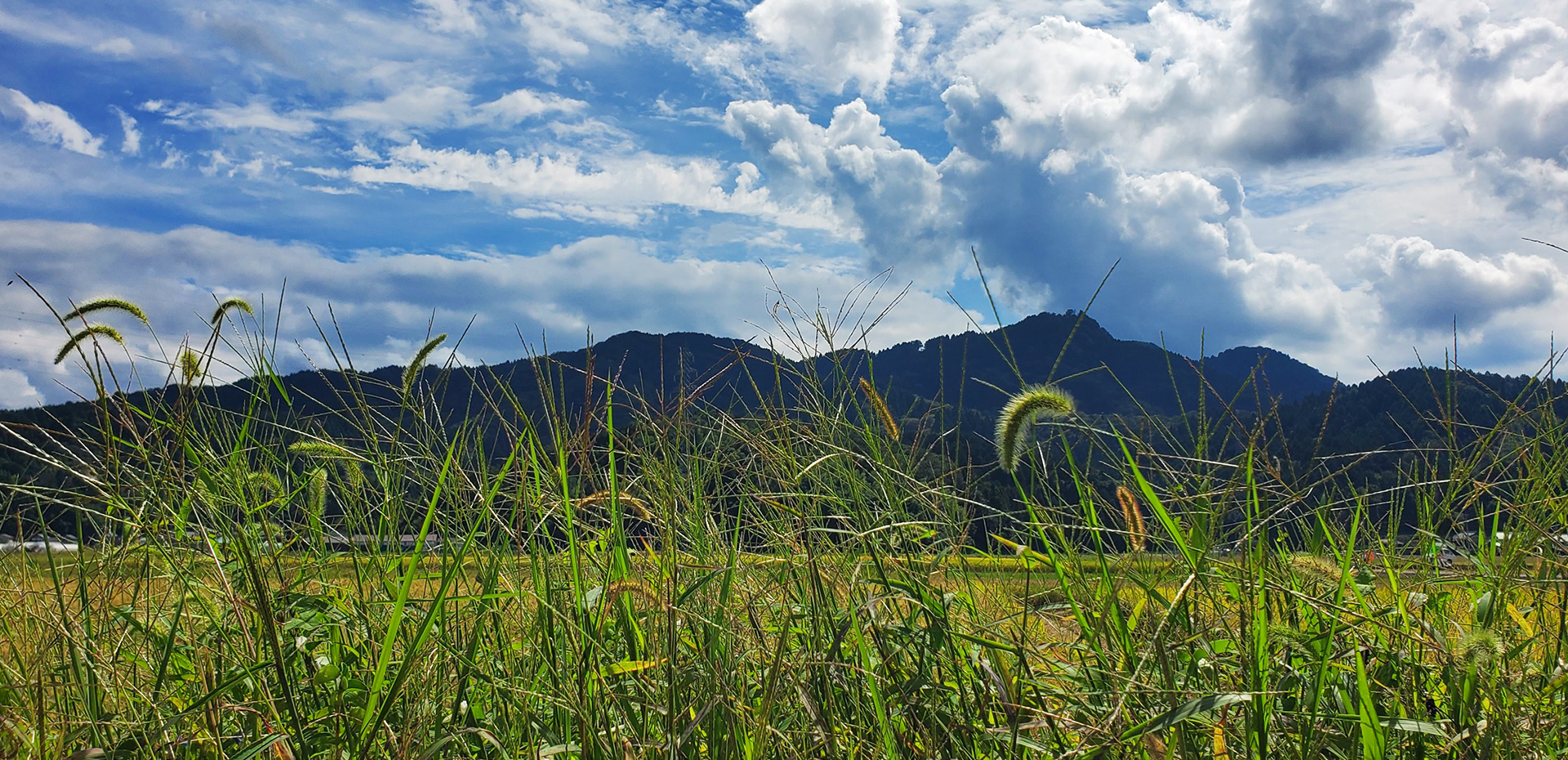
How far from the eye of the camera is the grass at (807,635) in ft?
5.60

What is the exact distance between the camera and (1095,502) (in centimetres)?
249

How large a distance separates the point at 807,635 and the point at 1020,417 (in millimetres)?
795

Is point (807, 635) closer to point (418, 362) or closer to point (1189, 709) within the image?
point (1189, 709)

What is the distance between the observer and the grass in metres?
1.71

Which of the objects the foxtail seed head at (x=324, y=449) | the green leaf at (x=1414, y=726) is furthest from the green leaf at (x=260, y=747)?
the green leaf at (x=1414, y=726)

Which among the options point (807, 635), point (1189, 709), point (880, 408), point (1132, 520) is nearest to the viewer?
point (1189, 709)

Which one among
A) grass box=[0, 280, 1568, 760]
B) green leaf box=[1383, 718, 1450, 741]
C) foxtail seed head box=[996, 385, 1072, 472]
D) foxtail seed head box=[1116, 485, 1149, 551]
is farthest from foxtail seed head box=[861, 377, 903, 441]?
green leaf box=[1383, 718, 1450, 741]

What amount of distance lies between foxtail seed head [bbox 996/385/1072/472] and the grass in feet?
0.06

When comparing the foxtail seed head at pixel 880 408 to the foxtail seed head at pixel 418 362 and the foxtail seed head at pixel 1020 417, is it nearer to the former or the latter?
the foxtail seed head at pixel 1020 417

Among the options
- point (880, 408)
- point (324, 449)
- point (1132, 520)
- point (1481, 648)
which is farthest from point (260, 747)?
point (1481, 648)

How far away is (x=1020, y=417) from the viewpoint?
7.56 feet

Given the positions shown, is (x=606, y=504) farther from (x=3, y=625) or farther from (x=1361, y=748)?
(x=1361, y=748)

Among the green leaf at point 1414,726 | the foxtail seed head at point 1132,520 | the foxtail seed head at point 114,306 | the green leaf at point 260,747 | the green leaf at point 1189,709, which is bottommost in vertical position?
the green leaf at point 1414,726

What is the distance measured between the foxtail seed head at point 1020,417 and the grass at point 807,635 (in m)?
0.02
